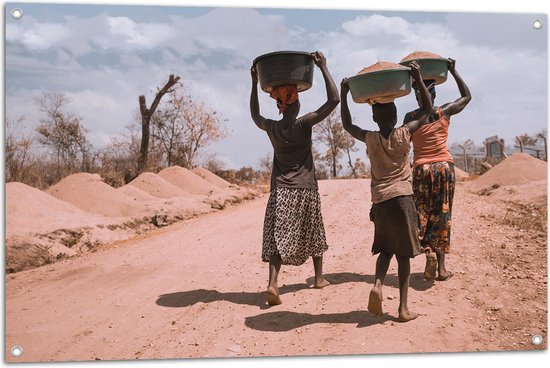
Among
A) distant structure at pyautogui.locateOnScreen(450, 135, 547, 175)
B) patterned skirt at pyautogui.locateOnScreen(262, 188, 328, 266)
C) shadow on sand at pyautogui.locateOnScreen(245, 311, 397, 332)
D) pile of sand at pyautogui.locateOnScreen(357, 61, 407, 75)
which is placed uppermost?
pile of sand at pyautogui.locateOnScreen(357, 61, 407, 75)

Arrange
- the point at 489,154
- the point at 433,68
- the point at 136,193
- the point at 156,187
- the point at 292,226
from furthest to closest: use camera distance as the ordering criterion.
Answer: the point at 489,154 → the point at 156,187 → the point at 136,193 → the point at 292,226 → the point at 433,68

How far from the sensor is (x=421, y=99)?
321 cm

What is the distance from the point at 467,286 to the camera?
3.95 m

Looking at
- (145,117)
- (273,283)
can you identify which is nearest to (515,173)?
(273,283)

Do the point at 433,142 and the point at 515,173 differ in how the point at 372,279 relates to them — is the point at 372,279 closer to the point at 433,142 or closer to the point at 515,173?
the point at 433,142

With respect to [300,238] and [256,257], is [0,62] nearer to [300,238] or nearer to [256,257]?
[300,238]

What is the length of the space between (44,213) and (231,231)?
217cm

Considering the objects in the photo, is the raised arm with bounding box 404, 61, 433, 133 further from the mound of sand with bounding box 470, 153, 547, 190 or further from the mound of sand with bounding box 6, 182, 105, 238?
the mound of sand with bounding box 470, 153, 547, 190

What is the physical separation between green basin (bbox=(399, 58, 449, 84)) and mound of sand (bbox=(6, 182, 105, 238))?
13.6ft

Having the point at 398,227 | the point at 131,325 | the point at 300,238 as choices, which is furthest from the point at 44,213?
the point at 398,227

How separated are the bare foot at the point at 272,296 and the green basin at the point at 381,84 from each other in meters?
1.37

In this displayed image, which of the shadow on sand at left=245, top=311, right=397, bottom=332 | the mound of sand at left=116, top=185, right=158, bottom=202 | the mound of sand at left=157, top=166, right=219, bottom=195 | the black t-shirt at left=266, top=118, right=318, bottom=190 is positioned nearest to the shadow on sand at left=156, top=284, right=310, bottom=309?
the shadow on sand at left=245, top=311, right=397, bottom=332

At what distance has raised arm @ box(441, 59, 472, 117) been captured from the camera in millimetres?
3891

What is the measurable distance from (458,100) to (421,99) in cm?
91
